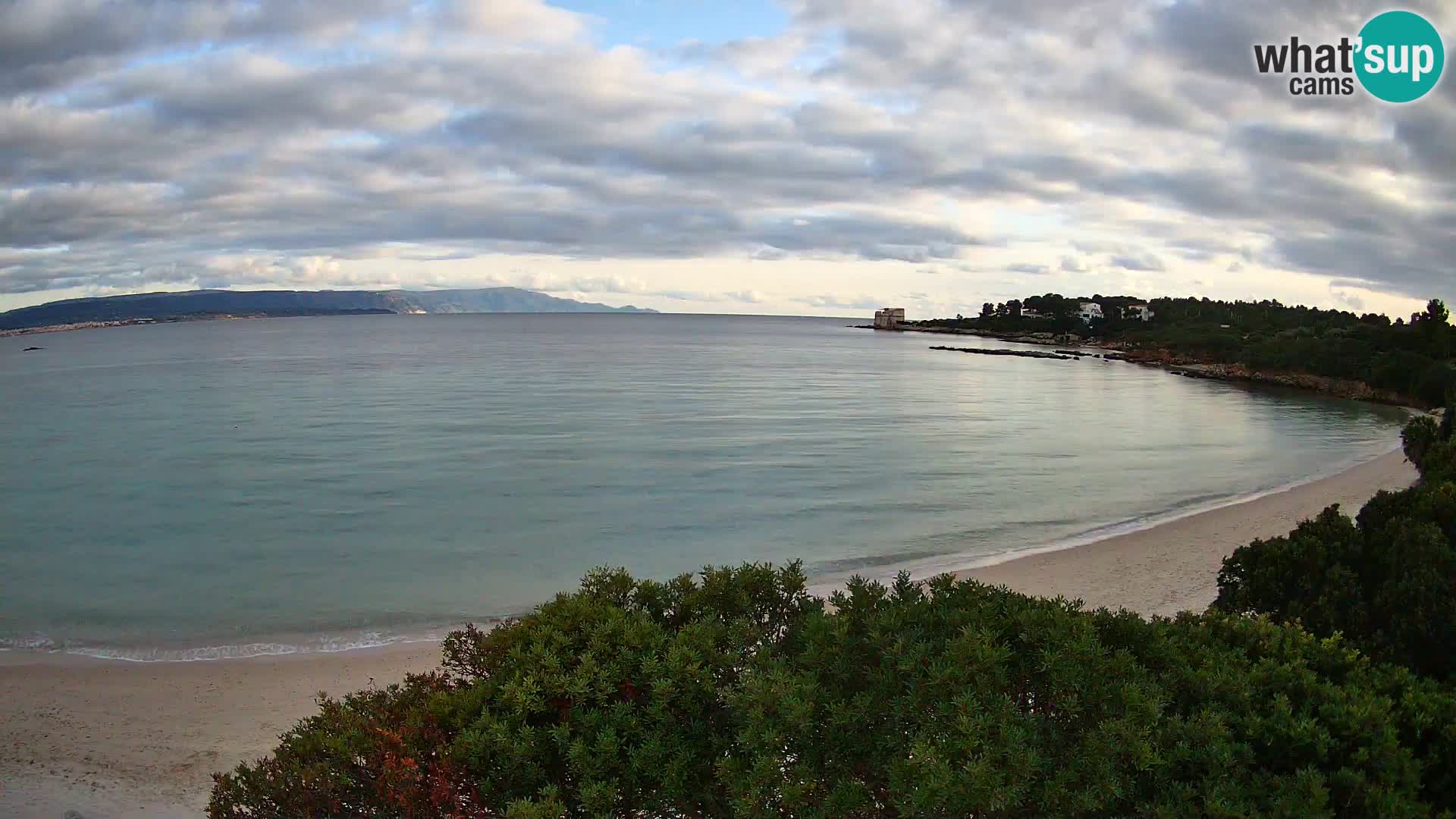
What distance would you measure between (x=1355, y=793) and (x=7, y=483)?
1342 inches

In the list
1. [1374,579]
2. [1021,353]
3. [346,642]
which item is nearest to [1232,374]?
[1021,353]

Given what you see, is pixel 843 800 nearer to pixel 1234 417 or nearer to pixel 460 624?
pixel 460 624

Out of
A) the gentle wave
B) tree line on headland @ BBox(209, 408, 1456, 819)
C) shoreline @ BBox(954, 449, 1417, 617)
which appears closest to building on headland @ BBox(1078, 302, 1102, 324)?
the gentle wave

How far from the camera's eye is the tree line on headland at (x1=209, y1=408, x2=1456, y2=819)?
3.96m

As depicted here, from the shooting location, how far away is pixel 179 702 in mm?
10281

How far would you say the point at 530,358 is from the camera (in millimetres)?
92750

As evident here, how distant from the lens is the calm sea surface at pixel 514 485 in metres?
15.6


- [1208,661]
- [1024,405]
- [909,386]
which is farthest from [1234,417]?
[1208,661]

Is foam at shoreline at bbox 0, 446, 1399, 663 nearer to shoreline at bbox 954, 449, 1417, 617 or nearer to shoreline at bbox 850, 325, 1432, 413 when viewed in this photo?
shoreline at bbox 954, 449, 1417, 617

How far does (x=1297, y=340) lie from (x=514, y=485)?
75786 millimetres

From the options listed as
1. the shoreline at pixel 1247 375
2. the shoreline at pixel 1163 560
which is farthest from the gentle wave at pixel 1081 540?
the shoreline at pixel 1247 375

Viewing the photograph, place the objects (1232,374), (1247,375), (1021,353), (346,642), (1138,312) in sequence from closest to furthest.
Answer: (346,642) → (1247,375) → (1232,374) → (1021,353) → (1138,312)

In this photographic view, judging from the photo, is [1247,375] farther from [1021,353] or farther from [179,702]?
[179,702]

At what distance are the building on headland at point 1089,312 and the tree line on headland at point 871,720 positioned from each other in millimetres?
165694
